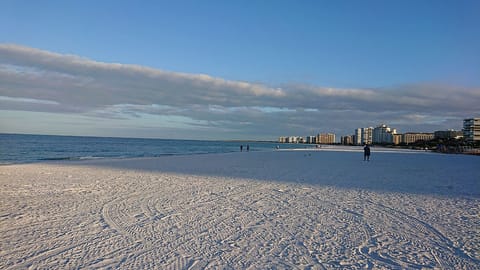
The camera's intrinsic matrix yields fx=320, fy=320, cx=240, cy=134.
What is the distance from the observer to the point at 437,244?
15.5ft

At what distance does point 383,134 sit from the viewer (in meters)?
163

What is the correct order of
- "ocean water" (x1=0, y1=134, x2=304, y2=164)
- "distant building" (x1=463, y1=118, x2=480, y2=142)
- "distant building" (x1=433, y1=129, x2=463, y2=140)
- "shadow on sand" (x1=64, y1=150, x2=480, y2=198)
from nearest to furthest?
"shadow on sand" (x1=64, y1=150, x2=480, y2=198), "ocean water" (x1=0, y1=134, x2=304, y2=164), "distant building" (x1=463, y1=118, x2=480, y2=142), "distant building" (x1=433, y1=129, x2=463, y2=140)

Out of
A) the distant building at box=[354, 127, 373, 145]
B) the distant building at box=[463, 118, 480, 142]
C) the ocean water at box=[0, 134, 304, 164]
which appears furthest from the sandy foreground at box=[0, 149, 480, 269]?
the distant building at box=[354, 127, 373, 145]

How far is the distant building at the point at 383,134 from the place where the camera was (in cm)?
15888

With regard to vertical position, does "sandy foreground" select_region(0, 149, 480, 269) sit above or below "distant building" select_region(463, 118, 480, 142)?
below

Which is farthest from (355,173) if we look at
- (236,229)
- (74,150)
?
(74,150)

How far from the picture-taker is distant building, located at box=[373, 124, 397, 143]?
521 feet

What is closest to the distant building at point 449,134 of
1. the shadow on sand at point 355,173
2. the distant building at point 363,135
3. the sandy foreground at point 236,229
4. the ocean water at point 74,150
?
the distant building at point 363,135

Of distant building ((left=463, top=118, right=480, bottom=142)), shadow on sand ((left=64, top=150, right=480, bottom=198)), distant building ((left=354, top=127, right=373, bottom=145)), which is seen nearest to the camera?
shadow on sand ((left=64, top=150, right=480, bottom=198))

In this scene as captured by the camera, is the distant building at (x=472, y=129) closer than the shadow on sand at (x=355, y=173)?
No

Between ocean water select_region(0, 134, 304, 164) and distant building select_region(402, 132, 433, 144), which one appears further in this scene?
distant building select_region(402, 132, 433, 144)

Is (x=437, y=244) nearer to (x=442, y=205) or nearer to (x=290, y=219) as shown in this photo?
(x=290, y=219)

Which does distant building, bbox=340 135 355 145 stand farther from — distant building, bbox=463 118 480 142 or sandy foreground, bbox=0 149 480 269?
sandy foreground, bbox=0 149 480 269

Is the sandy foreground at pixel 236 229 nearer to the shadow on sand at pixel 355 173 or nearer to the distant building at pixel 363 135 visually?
the shadow on sand at pixel 355 173
